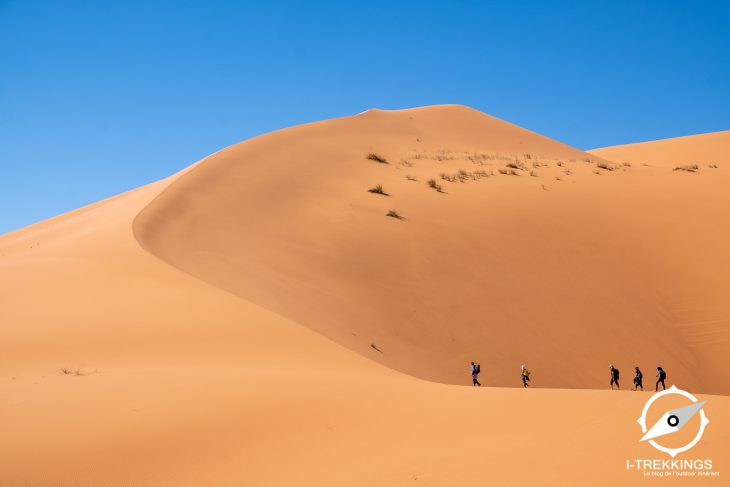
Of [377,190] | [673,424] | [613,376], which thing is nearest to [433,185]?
[377,190]

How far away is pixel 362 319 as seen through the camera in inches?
595

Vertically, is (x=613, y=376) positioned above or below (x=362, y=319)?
below

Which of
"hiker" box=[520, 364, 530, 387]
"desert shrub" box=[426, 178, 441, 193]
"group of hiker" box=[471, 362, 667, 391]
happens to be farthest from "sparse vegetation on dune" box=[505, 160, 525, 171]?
"hiker" box=[520, 364, 530, 387]

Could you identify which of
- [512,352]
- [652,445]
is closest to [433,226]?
[512,352]

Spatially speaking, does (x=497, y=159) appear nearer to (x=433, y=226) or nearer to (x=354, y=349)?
(x=433, y=226)

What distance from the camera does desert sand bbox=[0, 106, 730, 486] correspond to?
633 centimetres

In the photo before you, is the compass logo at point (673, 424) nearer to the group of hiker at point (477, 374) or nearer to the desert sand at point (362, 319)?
the desert sand at point (362, 319)

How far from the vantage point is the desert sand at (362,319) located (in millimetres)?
6328

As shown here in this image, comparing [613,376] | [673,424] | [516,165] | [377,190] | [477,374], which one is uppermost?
[516,165]

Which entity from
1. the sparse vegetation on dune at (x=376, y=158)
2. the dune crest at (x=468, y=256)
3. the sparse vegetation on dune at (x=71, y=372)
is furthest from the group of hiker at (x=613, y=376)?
the sparse vegetation on dune at (x=376, y=158)

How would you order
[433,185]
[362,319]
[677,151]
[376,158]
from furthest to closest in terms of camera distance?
[677,151], [376,158], [433,185], [362,319]

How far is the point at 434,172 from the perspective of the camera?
26.2 metres

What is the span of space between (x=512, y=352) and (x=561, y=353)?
4.11ft

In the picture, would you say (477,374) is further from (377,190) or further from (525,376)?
(377,190)
